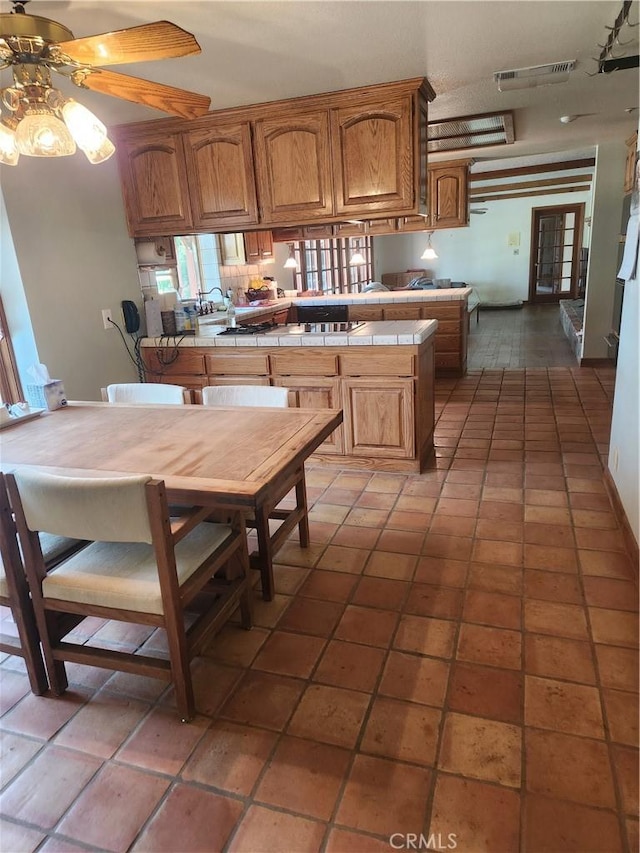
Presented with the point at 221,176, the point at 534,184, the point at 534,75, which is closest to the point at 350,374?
the point at 221,176

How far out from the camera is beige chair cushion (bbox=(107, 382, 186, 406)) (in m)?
2.65

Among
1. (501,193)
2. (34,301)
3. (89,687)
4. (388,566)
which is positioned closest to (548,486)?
(388,566)

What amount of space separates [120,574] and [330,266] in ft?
27.1

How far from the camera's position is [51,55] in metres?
1.52

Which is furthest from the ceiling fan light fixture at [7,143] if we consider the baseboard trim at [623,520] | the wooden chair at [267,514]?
the baseboard trim at [623,520]

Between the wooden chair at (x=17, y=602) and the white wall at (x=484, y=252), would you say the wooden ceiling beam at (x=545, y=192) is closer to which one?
the white wall at (x=484, y=252)

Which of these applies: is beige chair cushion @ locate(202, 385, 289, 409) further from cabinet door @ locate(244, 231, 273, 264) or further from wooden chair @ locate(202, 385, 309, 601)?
cabinet door @ locate(244, 231, 273, 264)

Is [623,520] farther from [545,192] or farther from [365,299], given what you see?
[545,192]

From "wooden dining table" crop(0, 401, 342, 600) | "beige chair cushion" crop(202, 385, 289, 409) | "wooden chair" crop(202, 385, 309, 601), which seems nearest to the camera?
"wooden dining table" crop(0, 401, 342, 600)

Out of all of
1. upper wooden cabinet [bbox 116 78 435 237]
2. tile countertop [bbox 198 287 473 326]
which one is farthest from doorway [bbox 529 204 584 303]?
upper wooden cabinet [bbox 116 78 435 237]

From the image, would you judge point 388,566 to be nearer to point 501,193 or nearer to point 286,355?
point 286,355

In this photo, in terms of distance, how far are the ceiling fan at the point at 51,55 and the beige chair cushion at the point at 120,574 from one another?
1.26m

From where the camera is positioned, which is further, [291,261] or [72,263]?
[291,261]

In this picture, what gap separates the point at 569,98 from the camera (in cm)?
365
